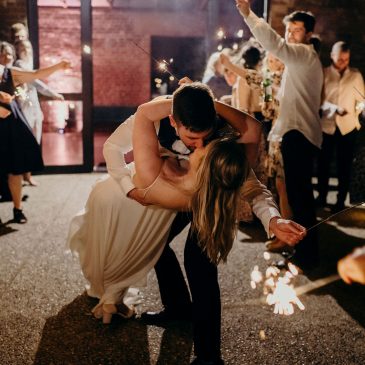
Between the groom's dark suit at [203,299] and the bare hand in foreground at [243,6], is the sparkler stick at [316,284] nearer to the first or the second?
the groom's dark suit at [203,299]

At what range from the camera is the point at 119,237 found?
10.7 ft

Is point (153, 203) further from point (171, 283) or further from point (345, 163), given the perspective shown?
point (345, 163)

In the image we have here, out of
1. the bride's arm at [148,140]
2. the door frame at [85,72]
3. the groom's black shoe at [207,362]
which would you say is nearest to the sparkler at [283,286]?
the groom's black shoe at [207,362]

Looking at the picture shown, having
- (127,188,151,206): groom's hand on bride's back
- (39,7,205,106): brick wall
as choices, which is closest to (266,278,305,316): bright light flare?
(127,188,151,206): groom's hand on bride's back

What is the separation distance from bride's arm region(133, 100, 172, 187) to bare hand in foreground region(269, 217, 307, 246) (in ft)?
2.25

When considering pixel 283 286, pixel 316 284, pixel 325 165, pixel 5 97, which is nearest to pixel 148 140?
pixel 283 286

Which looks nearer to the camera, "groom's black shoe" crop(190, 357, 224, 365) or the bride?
the bride

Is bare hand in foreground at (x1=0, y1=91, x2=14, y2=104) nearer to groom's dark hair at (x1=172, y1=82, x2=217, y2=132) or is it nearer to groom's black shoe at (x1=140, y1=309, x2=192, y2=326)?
groom's black shoe at (x1=140, y1=309, x2=192, y2=326)

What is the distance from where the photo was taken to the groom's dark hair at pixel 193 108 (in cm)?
234

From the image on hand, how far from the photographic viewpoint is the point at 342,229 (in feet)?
18.8

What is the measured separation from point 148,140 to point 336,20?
690cm

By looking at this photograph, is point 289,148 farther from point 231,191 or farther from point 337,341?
point 231,191

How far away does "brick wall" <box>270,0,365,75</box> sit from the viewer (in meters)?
8.23

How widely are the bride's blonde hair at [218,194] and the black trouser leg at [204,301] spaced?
0.09 meters
